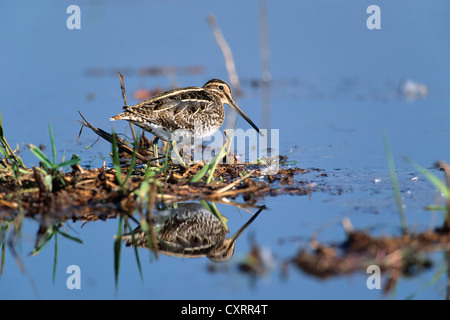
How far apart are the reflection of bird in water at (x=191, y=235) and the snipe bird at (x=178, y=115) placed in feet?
3.74

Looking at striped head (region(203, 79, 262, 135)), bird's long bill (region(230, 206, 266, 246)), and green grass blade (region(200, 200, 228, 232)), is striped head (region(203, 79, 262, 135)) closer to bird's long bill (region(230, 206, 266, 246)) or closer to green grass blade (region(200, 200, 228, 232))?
green grass blade (region(200, 200, 228, 232))

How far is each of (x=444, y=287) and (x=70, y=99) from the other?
8.22 m

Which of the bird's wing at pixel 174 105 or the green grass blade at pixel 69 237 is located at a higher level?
the bird's wing at pixel 174 105

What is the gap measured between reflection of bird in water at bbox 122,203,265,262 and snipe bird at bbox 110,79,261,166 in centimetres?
114

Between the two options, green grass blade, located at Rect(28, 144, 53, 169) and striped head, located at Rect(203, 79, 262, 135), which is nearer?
green grass blade, located at Rect(28, 144, 53, 169)

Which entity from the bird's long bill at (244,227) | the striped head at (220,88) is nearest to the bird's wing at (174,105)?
the striped head at (220,88)

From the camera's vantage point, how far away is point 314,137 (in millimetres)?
9164

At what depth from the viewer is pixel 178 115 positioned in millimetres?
7297

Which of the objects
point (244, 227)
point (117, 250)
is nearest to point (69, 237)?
point (117, 250)

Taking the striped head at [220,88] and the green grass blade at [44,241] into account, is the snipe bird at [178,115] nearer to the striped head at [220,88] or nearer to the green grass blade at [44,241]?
the striped head at [220,88]

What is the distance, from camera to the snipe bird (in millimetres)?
7125

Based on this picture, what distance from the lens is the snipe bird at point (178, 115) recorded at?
712 centimetres

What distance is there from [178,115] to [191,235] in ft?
7.17

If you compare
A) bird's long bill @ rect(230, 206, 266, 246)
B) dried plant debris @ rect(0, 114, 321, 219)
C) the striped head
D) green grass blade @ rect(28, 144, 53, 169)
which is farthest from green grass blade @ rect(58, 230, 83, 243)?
the striped head
